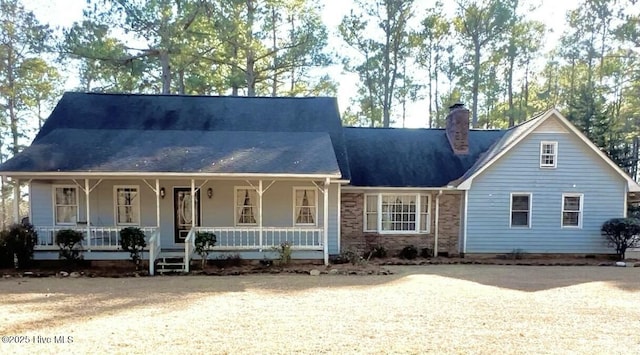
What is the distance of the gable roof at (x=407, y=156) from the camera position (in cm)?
1330

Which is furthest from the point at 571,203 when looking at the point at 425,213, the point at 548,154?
the point at 425,213

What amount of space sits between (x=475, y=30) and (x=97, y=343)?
26.3 meters

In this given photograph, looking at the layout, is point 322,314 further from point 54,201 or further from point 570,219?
point 570,219

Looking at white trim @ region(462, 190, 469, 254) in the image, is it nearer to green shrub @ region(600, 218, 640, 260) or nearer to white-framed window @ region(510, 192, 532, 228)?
white-framed window @ region(510, 192, 532, 228)

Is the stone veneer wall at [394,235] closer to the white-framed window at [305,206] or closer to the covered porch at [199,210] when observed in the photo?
the covered porch at [199,210]

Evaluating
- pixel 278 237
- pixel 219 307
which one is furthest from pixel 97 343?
pixel 278 237

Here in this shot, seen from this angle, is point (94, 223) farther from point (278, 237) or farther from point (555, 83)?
point (555, 83)

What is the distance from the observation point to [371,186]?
12.9 m

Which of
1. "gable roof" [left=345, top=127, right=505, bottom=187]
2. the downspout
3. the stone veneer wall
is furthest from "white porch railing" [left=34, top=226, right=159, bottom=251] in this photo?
the downspout

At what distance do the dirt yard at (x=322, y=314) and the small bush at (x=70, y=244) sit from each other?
1244 millimetres

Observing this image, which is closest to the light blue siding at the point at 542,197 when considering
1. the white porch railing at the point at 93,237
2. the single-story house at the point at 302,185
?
the single-story house at the point at 302,185

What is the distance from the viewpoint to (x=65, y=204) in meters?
11.9

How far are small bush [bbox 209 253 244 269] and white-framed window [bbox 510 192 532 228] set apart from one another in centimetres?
946

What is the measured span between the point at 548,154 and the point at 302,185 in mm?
8691
